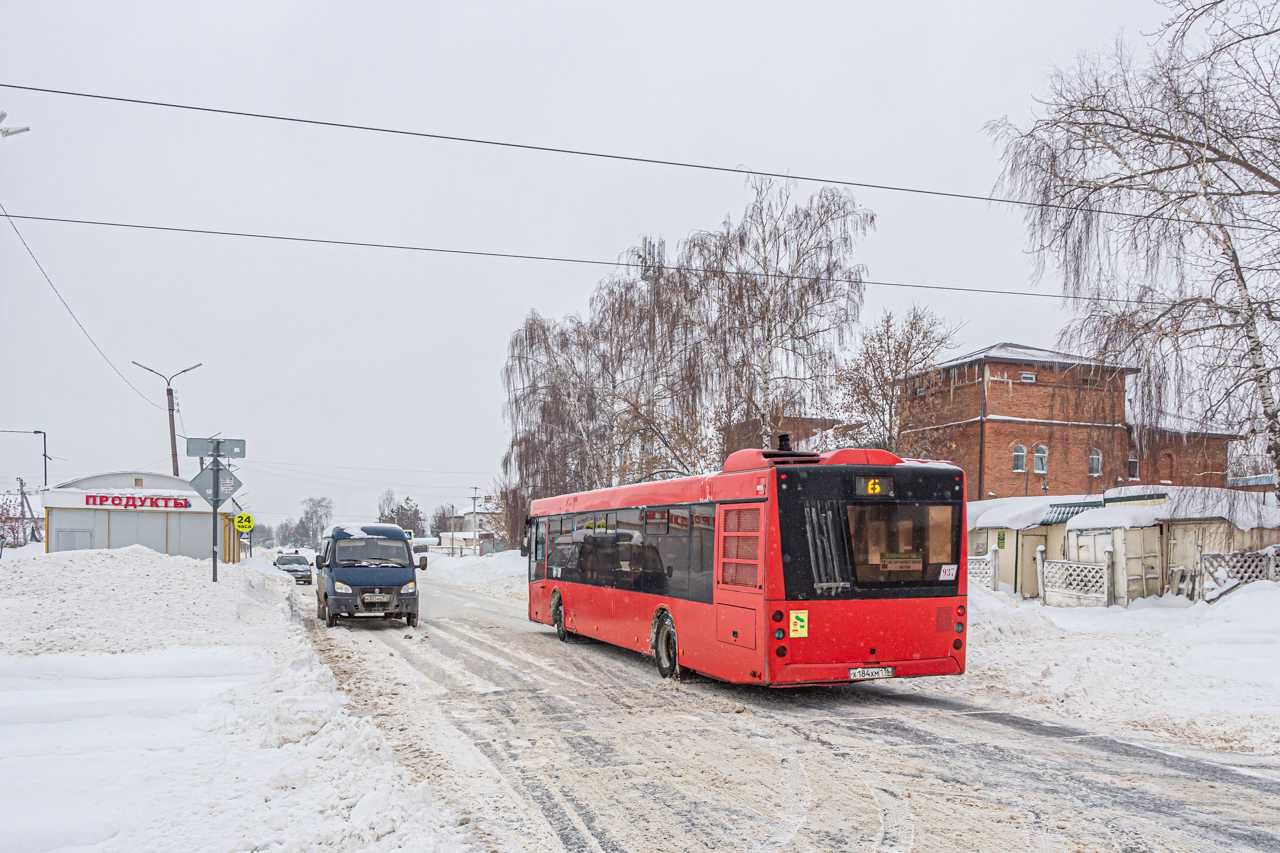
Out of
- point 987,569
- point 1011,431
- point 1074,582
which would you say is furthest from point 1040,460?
point 1074,582

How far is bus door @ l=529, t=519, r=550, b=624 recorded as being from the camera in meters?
18.0

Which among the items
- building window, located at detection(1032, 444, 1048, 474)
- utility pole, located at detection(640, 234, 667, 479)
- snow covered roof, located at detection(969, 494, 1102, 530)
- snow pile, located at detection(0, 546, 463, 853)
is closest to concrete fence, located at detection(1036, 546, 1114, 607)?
snow covered roof, located at detection(969, 494, 1102, 530)

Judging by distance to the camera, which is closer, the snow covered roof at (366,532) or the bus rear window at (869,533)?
the bus rear window at (869,533)

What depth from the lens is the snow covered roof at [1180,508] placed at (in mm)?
17594

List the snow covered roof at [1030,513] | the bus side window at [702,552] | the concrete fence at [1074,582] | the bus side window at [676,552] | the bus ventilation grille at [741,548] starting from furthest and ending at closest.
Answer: the snow covered roof at [1030,513] → the concrete fence at [1074,582] → the bus side window at [676,552] → the bus side window at [702,552] → the bus ventilation grille at [741,548]

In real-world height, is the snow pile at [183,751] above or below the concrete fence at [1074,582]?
above

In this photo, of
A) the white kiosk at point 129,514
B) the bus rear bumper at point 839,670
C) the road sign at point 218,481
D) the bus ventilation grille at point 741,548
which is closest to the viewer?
the bus rear bumper at point 839,670

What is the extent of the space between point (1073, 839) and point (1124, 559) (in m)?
19.1

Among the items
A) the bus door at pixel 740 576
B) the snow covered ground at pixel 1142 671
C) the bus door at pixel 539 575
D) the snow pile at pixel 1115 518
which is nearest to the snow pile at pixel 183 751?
the bus door at pixel 740 576

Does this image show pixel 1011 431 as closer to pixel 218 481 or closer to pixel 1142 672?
pixel 1142 672

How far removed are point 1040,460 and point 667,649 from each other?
120 feet

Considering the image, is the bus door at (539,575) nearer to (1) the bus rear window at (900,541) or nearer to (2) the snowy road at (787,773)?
(2) the snowy road at (787,773)

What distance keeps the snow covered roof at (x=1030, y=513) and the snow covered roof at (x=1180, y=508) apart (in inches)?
36.6

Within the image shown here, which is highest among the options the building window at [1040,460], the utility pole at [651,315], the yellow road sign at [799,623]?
the utility pole at [651,315]
